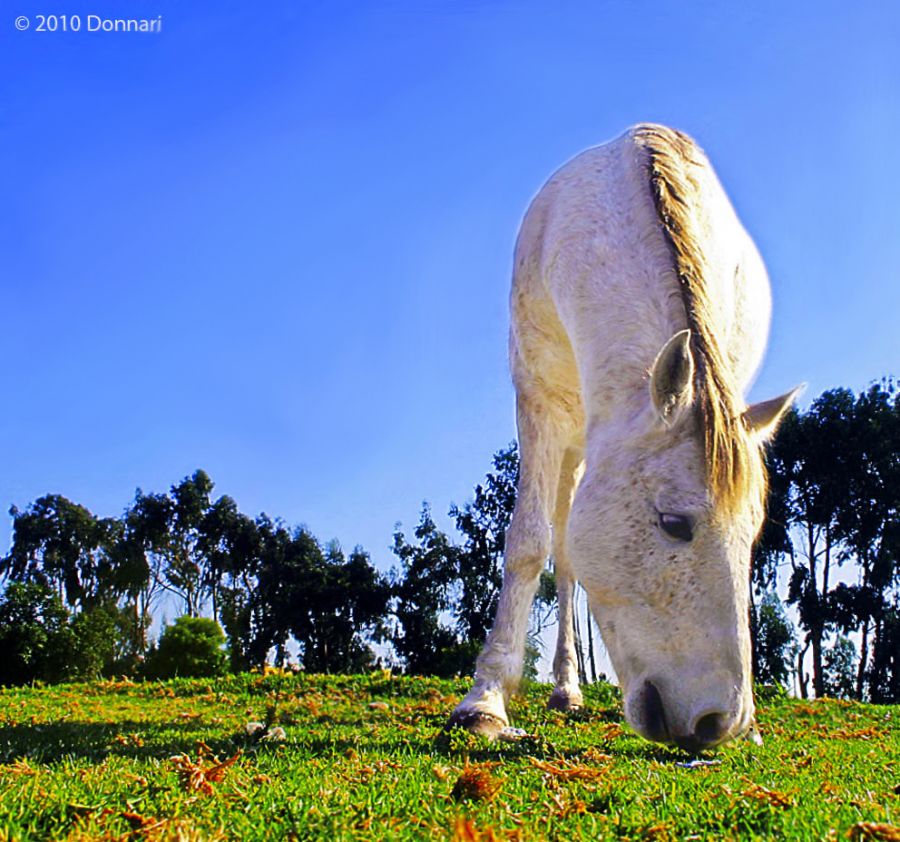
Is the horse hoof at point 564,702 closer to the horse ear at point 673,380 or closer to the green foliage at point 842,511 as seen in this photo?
the horse ear at point 673,380

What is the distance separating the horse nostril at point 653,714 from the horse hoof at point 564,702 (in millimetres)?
3534

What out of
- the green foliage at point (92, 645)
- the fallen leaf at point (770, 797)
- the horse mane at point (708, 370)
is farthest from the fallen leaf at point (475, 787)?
the green foliage at point (92, 645)

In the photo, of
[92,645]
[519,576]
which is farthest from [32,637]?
[519,576]

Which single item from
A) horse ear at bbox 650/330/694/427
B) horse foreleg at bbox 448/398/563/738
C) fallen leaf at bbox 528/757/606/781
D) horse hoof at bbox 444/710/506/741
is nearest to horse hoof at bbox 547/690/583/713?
horse foreleg at bbox 448/398/563/738

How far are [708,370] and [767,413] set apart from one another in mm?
627

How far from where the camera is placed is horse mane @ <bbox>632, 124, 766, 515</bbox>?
3.51 metres

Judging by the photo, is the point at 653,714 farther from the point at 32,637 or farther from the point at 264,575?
the point at 264,575

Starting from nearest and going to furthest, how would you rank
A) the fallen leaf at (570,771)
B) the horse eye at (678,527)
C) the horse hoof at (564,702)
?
the fallen leaf at (570,771) < the horse eye at (678,527) < the horse hoof at (564,702)

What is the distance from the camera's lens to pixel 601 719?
6094 millimetres

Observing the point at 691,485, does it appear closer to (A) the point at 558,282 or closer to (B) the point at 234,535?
(A) the point at 558,282

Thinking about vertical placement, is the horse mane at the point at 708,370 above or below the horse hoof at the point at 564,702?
above

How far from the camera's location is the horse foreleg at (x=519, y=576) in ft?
15.4

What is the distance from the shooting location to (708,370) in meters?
3.68

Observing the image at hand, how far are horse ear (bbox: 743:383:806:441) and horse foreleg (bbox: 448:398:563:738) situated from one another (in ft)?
6.18
